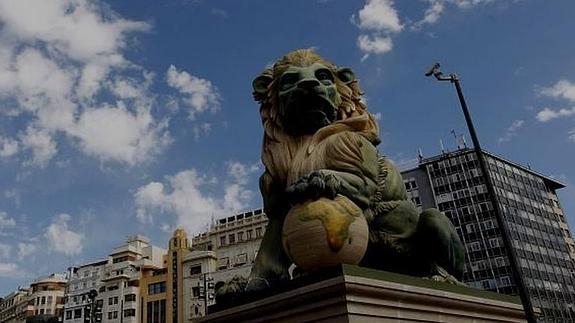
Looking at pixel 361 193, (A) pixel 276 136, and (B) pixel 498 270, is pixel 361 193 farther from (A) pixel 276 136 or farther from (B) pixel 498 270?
(B) pixel 498 270

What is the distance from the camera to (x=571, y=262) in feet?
187

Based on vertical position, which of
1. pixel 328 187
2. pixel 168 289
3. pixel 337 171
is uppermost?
pixel 168 289

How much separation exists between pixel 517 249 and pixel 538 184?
1310cm

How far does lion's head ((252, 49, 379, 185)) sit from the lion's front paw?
0.68m

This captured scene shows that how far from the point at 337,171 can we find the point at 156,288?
53.1 m

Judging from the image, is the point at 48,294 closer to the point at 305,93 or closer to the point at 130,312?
the point at 130,312

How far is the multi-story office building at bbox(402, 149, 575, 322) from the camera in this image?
49.8 meters

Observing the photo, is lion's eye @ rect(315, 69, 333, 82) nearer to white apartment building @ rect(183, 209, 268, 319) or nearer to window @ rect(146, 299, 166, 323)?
white apartment building @ rect(183, 209, 268, 319)

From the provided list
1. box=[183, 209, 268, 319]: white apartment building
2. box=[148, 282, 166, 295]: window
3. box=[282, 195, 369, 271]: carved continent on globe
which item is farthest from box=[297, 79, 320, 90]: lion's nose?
box=[148, 282, 166, 295]: window

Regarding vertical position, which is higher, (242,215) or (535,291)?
(242,215)

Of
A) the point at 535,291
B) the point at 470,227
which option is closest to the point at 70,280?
the point at 470,227

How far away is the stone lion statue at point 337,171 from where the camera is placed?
5.06m

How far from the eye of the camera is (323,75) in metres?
5.52

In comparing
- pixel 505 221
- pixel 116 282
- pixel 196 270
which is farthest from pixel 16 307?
pixel 505 221
